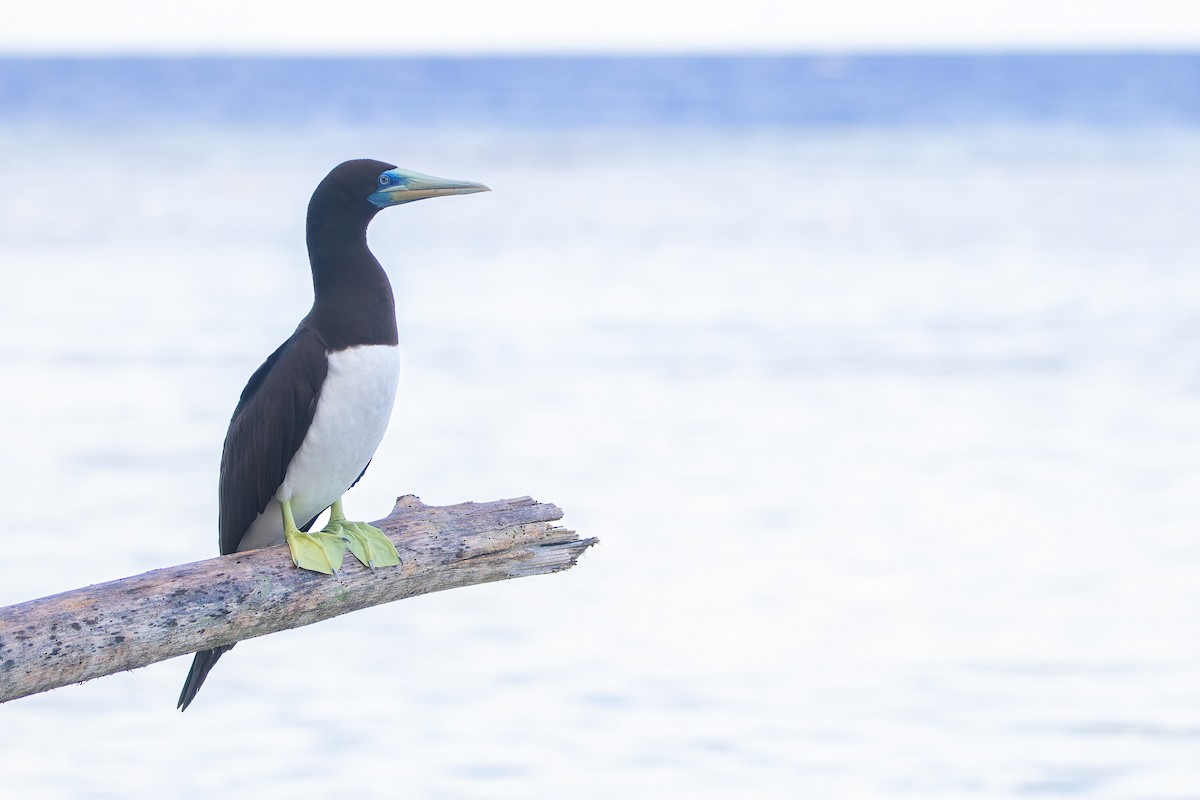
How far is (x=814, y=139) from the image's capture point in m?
30.7

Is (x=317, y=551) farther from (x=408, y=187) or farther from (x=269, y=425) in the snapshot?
(x=408, y=187)

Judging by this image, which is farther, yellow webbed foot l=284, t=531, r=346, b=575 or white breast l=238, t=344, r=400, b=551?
white breast l=238, t=344, r=400, b=551

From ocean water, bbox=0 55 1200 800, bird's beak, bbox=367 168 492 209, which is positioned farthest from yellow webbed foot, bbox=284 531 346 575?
ocean water, bbox=0 55 1200 800

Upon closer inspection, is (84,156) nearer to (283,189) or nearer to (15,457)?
(283,189)

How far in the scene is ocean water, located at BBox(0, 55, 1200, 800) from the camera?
4633 millimetres

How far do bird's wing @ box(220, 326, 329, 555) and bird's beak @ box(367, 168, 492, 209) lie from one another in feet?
1.02

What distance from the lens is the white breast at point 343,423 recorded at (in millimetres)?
3189

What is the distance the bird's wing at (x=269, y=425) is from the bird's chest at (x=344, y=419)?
0.06 feet

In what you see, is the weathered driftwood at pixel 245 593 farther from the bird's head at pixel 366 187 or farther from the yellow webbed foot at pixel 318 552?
the bird's head at pixel 366 187

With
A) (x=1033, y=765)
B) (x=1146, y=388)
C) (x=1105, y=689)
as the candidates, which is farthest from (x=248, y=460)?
(x=1146, y=388)

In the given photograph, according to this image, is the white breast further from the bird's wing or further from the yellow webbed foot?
the yellow webbed foot

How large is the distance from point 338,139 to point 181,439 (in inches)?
906

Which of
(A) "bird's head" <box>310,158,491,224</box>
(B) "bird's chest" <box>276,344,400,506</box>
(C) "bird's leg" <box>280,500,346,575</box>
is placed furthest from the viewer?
(A) "bird's head" <box>310,158,491,224</box>

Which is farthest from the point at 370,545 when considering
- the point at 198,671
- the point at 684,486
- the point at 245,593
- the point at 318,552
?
the point at 684,486
